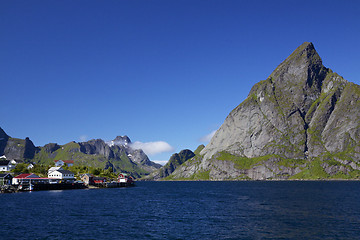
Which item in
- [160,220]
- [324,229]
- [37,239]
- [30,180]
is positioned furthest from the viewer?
[30,180]

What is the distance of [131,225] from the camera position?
61.6m

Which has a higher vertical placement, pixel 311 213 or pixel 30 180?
pixel 30 180

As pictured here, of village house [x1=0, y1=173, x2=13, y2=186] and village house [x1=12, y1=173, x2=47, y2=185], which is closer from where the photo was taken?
village house [x1=0, y1=173, x2=13, y2=186]

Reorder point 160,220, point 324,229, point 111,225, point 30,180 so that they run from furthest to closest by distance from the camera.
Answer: point 30,180
point 160,220
point 111,225
point 324,229

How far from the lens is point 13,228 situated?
57.8 m

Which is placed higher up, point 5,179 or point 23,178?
point 23,178

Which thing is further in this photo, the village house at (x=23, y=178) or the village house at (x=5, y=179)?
the village house at (x=23, y=178)

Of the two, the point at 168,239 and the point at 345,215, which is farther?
the point at 345,215

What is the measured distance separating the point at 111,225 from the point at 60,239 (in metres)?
13.6

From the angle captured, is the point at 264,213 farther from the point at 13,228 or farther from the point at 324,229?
the point at 13,228

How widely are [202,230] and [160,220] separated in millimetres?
14817

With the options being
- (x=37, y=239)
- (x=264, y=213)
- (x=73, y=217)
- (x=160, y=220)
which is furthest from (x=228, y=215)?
(x=37, y=239)

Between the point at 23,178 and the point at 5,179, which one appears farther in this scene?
the point at 23,178

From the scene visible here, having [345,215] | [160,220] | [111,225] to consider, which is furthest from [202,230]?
[345,215]
